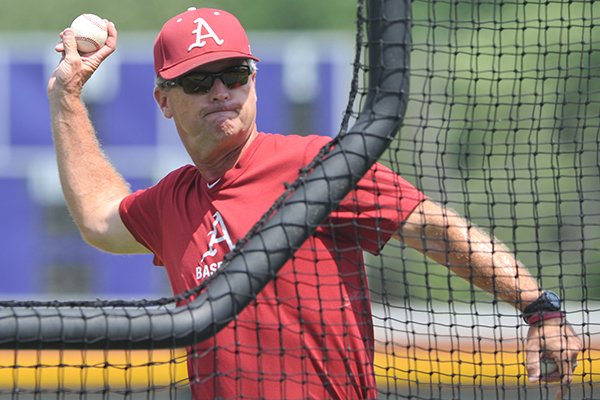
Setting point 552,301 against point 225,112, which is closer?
point 552,301

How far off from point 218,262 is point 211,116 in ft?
1.42

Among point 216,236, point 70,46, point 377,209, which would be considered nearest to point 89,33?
point 70,46

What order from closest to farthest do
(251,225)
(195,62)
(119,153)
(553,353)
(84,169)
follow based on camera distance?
(553,353) < (251,225) < (195,62) < (84,169) < (119,153)

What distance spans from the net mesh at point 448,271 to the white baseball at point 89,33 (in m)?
0.84

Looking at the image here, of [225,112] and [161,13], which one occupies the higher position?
[161,13]

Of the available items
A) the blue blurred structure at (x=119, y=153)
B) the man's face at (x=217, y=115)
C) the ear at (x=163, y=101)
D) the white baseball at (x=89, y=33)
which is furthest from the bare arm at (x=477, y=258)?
the blue blurred structure at (x=119, y=153)

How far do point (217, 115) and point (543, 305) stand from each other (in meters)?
1.00

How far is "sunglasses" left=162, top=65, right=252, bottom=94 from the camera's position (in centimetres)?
316

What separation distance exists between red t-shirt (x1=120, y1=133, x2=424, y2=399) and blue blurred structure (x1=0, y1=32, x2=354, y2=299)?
5959 mm

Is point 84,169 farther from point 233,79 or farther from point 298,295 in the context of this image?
point 298,295

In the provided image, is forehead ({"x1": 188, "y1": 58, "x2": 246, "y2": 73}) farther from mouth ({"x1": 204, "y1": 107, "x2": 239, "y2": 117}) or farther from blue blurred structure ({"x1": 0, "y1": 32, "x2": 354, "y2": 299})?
→ blue blurred structure ({"x1": 0, "y1": 32, "x2": 354, "y2": 299})

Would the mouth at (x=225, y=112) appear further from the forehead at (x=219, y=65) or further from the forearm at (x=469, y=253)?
the forearm at (x=469, y=253)

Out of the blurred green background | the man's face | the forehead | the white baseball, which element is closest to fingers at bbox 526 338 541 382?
the man's face

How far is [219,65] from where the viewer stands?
314cm
